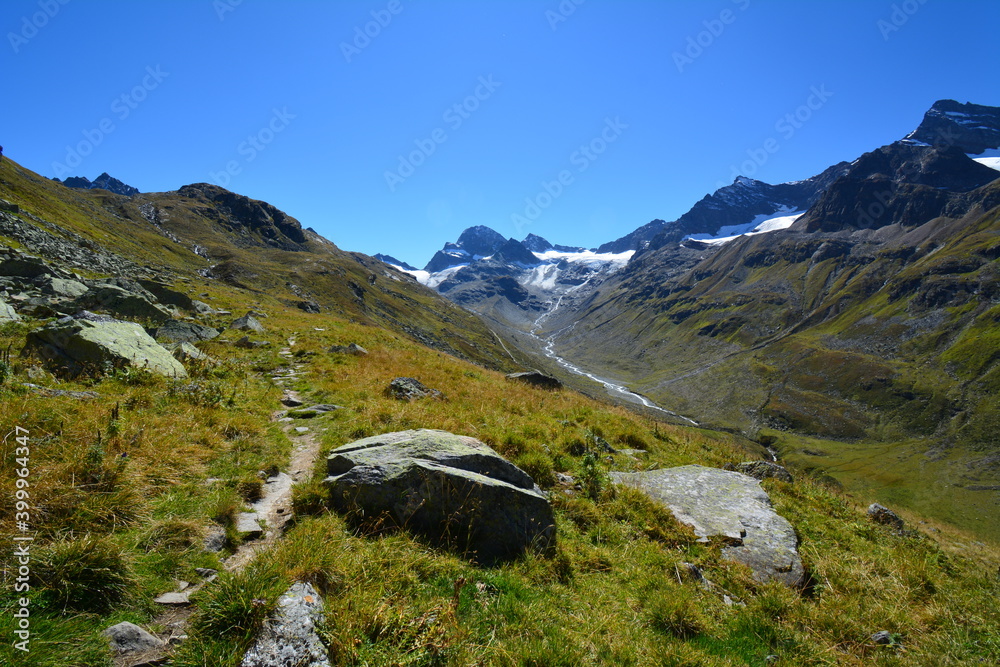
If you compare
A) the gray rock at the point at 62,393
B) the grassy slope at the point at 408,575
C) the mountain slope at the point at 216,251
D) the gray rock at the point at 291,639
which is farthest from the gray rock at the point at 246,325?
the mountain slope at the point at 216,251

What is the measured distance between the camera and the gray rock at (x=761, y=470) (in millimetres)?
13437

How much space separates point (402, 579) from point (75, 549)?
358 cm

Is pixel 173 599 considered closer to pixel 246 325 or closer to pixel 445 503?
pixel 445 503

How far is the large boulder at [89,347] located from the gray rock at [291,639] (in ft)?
32.8

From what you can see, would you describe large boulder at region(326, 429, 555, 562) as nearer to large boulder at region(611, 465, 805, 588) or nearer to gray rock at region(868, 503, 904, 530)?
large boulder at region(611, 465, 805, 588)

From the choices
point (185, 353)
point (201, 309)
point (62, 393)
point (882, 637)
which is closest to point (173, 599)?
point (62, 393)

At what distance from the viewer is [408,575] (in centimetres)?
580

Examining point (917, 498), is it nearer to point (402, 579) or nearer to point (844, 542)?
point (844, 542)

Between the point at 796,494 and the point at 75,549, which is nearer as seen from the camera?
the point at 75,549

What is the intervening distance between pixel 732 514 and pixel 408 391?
10191mm

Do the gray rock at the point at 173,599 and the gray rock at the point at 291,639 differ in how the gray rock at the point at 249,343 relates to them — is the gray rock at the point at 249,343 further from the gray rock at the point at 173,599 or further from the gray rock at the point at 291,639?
the gray rock at the point at 291,639

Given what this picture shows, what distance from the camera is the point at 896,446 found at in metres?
140

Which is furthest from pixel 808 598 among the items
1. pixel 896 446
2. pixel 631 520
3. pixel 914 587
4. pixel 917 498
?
pixel 896 446

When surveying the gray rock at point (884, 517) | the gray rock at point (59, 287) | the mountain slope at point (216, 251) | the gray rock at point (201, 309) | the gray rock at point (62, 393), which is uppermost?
the mountain slope at point (216, 251)
